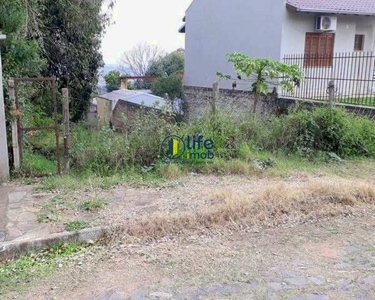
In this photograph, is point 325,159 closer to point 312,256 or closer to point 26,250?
point 312,256

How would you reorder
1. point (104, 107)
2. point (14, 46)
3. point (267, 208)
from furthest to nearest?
point (104, 107)
point (14, 46)
point (267, 208)

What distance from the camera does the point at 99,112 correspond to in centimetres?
2075

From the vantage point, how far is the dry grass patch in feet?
14.9

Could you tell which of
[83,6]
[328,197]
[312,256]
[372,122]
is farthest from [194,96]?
[312,256]

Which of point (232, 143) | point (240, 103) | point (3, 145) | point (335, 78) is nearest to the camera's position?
point (3, 145)

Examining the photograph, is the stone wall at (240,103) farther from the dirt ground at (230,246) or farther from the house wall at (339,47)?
the dirt ground at (230,246)

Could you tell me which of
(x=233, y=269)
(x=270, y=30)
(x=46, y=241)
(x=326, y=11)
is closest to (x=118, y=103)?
(x=270, y=30)

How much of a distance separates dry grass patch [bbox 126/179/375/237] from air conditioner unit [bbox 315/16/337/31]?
35.1ft

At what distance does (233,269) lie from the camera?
3668 mm

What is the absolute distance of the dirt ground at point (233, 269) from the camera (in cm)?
328

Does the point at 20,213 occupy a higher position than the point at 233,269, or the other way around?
the point at 20,213

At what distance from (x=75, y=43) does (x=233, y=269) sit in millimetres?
11359

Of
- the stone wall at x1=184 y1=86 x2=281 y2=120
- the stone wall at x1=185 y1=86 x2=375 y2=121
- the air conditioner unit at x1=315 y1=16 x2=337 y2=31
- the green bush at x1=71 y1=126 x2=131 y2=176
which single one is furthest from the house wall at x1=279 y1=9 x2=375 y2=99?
the green bush at x1=71 y1=126 x2=131 y2=176

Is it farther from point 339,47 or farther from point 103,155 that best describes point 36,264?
point 339,47
